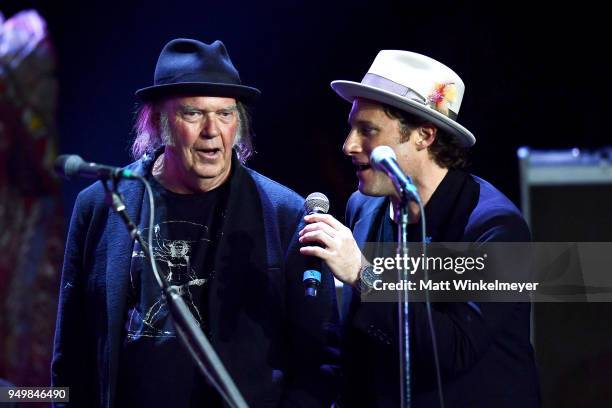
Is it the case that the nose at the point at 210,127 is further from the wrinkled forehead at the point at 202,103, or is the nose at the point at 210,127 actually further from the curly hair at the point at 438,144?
the curly hair at the point at 438,144

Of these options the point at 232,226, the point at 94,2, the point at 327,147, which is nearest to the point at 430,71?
the point at 232,226

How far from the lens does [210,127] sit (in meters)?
2.91

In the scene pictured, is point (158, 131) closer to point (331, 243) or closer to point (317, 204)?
point (317, 204)

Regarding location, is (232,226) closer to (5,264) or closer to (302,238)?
(302,238)

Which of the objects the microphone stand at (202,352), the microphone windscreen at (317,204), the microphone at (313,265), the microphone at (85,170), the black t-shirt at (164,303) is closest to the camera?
the microphone stand at (202,352)

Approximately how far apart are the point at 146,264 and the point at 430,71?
1291 mm

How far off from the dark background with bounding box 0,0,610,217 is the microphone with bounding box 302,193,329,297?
2.39 m

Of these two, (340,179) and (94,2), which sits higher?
(94,2)

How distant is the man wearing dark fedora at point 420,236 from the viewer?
2664 millimetres

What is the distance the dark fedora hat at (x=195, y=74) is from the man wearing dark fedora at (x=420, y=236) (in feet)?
1.47

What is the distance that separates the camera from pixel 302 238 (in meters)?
2.54

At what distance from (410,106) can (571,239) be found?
1992mm

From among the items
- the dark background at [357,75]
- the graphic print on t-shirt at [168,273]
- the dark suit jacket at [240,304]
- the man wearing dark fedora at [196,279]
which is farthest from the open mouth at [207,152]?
the dark background at [357,75]

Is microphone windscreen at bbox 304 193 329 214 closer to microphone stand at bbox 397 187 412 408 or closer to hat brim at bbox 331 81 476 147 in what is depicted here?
microphone stand at bbox 397 187 412 408
